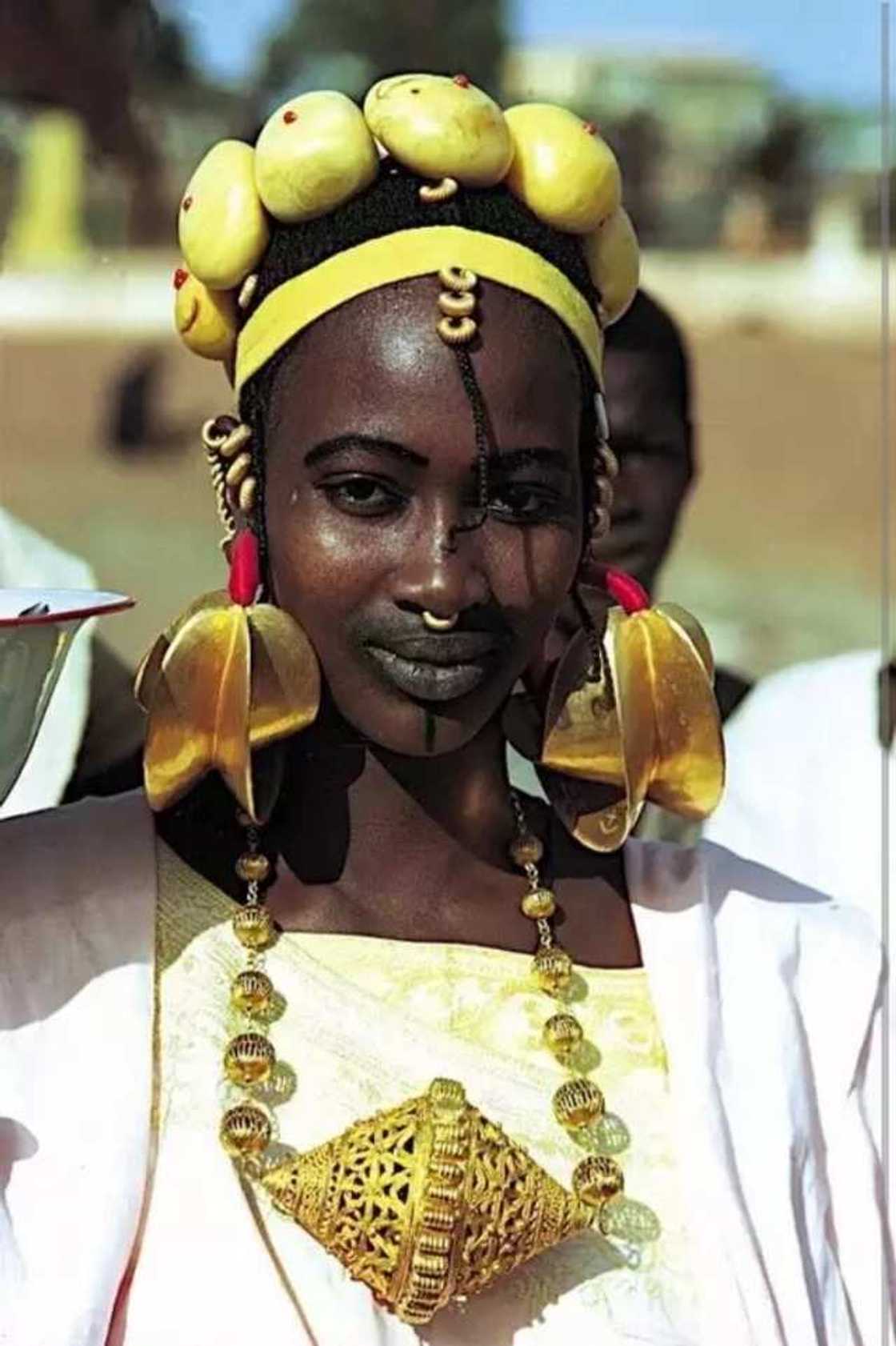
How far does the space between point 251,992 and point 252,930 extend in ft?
0.20

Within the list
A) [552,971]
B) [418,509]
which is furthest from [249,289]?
[552,971]

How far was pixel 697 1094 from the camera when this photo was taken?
6.87 ft

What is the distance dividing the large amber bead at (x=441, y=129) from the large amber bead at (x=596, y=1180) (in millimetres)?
807

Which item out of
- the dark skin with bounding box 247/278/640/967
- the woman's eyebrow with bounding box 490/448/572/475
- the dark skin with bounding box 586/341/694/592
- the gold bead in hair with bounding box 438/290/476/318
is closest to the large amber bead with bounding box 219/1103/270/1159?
the dark skin with bounding box 247/278/640/967

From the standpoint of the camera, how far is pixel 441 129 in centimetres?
203

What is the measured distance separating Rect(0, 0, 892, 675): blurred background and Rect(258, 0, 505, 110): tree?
1 cm

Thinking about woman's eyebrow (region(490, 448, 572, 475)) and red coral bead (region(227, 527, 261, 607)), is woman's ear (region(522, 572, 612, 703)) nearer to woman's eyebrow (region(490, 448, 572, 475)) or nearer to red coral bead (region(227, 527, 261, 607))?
woman's eyebrow (region(490, 448, 572, 475))

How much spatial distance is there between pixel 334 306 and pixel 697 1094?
0.72 meters

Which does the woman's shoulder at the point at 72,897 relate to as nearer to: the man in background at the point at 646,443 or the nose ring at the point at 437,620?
the nose ring at the point at 437,620

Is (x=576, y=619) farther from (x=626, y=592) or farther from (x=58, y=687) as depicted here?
(x=58, y=687)

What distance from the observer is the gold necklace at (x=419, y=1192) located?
186 centimetres

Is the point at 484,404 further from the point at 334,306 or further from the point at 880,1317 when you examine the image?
the point at 880,1317

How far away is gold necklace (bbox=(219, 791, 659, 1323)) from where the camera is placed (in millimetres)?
1863

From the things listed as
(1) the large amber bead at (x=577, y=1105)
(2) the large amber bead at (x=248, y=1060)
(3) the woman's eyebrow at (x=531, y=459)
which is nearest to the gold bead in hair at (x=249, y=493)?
(3) the woman's eyebrow at (x=531, y=459)
